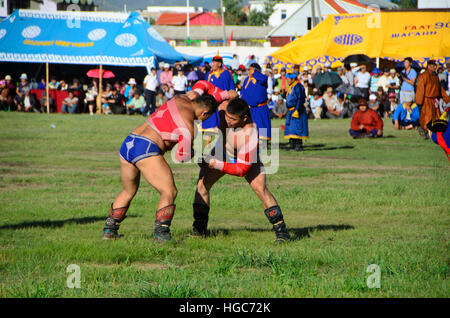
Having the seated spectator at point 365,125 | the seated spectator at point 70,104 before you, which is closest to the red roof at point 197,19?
the seated spectator at point 70,104

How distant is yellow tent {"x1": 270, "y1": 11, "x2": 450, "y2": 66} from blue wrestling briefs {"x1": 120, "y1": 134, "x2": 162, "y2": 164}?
2260cm

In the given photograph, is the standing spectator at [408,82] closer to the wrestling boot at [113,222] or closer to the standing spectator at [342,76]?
the standing spectator at [342,76]

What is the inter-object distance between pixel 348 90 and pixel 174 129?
65.6 ft

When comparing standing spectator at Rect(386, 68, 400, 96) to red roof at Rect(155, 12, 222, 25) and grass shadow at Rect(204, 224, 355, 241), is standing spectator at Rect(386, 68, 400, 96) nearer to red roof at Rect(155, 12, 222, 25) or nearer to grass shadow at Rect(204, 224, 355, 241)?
grass shadow at Rect(204, 224, 355, 241)

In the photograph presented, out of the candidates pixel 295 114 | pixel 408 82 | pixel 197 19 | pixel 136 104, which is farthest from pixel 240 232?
pixel 197 19

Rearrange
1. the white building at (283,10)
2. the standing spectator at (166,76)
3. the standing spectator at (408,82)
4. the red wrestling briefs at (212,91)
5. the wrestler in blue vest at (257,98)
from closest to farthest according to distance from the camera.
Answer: the red wrestling briefs at (212,91), the wrestler in blue vest at (257,98), the standing spectator at (408,82), the standing spectator at (166,76), the white building at (283,10)

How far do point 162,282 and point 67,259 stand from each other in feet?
4.46

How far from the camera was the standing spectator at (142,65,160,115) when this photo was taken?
2620cm

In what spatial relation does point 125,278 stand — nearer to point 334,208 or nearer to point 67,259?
point 67,259

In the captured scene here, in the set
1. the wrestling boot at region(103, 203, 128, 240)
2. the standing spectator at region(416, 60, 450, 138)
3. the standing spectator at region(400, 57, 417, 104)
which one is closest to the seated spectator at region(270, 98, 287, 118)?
the standing spectator at region(400, 57, 417, 104)

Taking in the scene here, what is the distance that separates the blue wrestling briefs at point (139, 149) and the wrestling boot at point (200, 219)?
0.89 m

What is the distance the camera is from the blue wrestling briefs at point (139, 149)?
6691 mm

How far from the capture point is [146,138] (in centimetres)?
675
